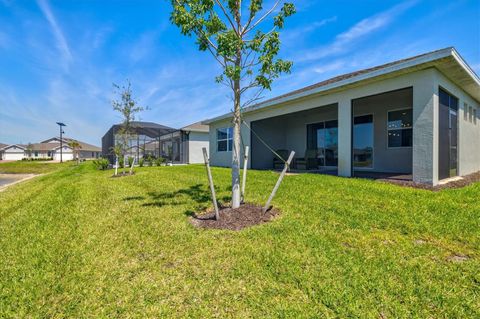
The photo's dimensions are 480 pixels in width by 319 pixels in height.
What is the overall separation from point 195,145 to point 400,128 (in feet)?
55.3

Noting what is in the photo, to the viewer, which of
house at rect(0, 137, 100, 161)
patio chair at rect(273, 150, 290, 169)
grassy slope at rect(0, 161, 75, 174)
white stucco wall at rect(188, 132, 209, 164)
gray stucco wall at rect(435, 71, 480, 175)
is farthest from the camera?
house at rect(0, 137, 100, 161)

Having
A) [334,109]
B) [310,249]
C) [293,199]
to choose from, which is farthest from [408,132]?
[310,249]

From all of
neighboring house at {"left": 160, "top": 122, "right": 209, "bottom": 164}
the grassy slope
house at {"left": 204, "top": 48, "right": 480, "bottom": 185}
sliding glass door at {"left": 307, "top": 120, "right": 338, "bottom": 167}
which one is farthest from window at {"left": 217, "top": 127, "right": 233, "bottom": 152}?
the grassy slope

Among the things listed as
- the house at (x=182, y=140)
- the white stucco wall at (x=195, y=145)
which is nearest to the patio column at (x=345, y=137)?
the house at (x=182, y=140)

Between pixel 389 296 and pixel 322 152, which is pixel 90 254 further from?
pixel 322 152

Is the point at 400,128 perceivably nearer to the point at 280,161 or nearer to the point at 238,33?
the point at 280,161

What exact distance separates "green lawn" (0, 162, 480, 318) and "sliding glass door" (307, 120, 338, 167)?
25.1 ft

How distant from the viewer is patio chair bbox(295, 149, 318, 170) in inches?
497

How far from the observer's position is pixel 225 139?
16031 mm

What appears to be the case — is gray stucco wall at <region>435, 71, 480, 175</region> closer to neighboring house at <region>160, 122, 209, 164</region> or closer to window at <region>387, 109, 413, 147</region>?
window at <region>387, 109, 413, 147</region>

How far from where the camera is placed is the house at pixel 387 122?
22.2 ft

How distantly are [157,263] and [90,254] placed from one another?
3.37 ft

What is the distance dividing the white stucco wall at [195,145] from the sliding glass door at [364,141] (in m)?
14.6

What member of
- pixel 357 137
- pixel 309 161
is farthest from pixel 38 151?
pixel 357 137
